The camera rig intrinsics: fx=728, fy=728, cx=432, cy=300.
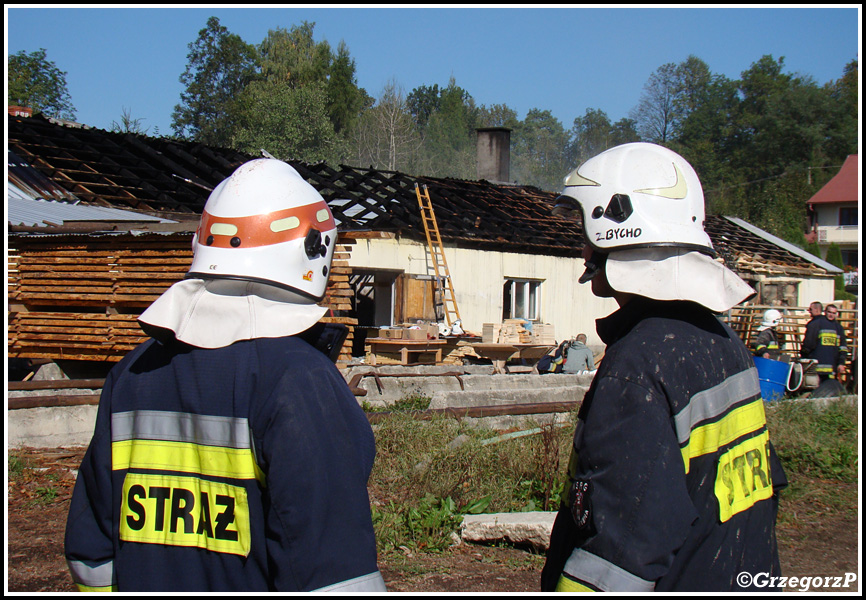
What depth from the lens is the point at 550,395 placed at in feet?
35.7

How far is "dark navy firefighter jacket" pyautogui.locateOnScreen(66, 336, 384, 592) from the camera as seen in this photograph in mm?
1715

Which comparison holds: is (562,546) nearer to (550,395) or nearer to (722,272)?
(722,272)

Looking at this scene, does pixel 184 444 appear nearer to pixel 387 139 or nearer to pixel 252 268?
pixel 252 268

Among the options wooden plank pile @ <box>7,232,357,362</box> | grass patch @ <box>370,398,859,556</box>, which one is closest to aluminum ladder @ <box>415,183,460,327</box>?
wooden plank pile @ <box>7,232,357,362</box>

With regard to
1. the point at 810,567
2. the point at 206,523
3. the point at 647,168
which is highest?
the point at 647,168

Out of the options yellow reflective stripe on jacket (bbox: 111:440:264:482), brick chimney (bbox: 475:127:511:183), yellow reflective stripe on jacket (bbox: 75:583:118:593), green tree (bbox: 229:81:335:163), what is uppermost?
green tree (bbox: 229:81:335:163)

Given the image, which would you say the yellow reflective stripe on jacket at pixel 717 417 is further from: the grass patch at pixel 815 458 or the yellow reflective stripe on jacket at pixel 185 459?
the grass patch at pixel 815 458

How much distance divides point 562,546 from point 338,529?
77cm

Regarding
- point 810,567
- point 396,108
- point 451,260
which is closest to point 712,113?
point 396,108

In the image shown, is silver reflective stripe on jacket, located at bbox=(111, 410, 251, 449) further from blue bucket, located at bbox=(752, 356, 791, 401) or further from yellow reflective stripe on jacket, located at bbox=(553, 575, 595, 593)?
blue bucket, located at bbox=(752, 356, 791, 401)

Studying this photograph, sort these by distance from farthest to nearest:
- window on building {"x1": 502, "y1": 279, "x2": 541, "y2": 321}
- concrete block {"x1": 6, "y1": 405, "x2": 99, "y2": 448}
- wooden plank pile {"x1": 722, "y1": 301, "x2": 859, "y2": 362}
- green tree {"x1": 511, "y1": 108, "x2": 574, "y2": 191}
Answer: green tree {"x1": 511, "y1": 108, "x2": 574, "y2": 191} → window on building {"x1": 502, "y1": 279, "x2": 541, "y2": 321} → wooden plank pile {"x1": 722, "y1": 301, "x2": 859, "y2": 362} → concrete block {"x1": 6, "y1": 405, "x2": 99, "y2": 448}

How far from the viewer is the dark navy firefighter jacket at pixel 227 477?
1.71 metres

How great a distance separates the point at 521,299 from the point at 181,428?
1915 cm

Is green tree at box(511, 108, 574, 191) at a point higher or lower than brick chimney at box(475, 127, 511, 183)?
higher
